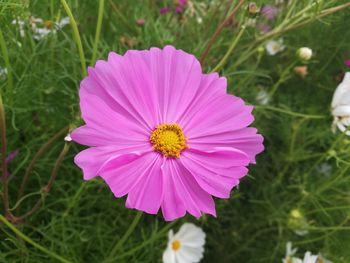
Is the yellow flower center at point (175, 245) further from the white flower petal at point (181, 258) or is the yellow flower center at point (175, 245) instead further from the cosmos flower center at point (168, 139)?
the cosmos flower center at point (168, 139)

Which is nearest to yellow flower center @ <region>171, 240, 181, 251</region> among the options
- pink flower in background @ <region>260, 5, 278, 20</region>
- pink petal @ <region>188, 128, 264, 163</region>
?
pink petal @ <region>188, 128, 264, 163</region>

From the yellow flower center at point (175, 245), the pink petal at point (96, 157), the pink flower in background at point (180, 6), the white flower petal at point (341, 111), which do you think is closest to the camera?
the pink petal at point (96, 157)

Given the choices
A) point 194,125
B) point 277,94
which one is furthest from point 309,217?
point 194,125

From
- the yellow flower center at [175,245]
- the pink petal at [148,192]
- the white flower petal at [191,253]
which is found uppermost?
the pink petal at [148,192]

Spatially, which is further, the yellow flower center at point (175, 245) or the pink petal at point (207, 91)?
the yellow flower center at point (175, 245)

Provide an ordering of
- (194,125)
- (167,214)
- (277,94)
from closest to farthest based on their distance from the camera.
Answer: (167,214)
(194,125)
(277,94)

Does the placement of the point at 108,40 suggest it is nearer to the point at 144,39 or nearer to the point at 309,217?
the point at 144,39

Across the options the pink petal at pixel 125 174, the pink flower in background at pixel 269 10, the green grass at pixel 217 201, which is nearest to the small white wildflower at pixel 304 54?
the green grass at pixel 217 201
